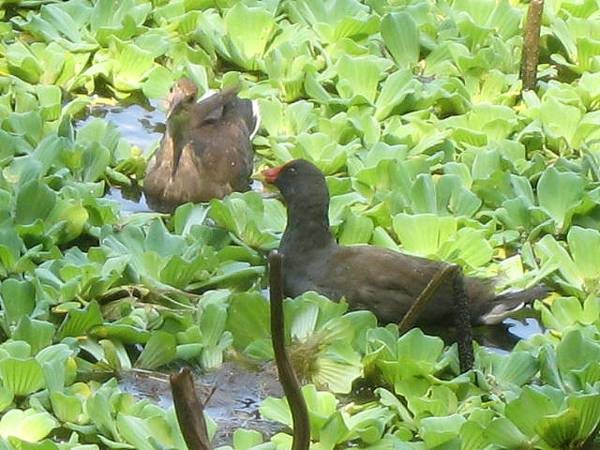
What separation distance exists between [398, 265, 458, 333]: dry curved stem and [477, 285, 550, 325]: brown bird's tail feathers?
264 millimetres

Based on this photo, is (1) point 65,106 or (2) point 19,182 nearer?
(2) point 19,182

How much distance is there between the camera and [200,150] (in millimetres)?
6684

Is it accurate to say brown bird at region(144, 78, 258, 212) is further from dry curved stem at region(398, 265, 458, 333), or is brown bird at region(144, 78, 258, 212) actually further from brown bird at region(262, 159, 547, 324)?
dry curved stem at region(398, 265, 458, 333)

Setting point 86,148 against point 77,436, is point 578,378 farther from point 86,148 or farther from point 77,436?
point 86,148

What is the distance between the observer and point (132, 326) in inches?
201

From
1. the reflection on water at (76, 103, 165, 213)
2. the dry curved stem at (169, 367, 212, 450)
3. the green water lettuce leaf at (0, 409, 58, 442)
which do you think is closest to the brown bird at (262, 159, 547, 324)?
the reflection on water at (76, 103, 165, 213)

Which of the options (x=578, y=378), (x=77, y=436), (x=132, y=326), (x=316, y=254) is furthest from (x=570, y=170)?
(x=77, y=436)

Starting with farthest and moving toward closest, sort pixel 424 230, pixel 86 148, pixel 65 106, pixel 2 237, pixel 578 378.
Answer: pixel 65 106, pixel 86 148, pixel 424 230, pixel 2 237, pixel 578 378

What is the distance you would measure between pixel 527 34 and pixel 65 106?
229 cm

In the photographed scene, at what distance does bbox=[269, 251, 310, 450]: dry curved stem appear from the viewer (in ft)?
9.48

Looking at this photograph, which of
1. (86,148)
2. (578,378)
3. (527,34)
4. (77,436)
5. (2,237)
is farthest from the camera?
(527,34)

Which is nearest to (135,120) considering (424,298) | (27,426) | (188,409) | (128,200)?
(128,200)

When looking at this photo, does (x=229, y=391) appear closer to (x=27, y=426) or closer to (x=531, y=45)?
(x=27, y=426)

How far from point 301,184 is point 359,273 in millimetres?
490
